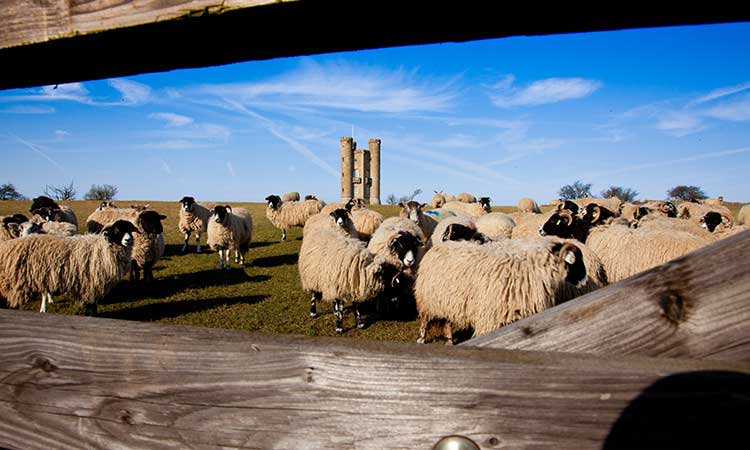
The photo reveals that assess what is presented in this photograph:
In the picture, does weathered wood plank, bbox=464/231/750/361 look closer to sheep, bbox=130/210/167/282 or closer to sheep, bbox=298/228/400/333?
sheep, bbox=298/228/400/333

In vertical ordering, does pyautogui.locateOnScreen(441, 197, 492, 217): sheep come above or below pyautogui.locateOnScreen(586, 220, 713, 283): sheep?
Result: above

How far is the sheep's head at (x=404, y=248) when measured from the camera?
8023 millimetres

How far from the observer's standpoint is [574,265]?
5.11 meters

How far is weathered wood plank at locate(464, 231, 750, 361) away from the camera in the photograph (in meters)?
0.80

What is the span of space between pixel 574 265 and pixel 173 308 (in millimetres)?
8256

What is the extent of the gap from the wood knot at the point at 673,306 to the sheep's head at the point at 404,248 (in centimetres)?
712

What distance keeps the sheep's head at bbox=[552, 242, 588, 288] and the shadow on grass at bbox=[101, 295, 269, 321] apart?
7134 millimetres

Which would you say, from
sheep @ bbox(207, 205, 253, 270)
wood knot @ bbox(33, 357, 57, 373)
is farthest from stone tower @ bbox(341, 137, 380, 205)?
wood knot @ bbox(33, 357, 57, 373)

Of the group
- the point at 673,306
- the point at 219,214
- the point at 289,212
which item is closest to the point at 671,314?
the point at 673,306

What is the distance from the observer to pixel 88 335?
3.51ft

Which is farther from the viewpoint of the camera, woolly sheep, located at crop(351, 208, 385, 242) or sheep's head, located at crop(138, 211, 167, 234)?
woolly sheep, located at crop(351, 208, 385, 242)

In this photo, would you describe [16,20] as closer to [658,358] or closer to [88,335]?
[88,335]

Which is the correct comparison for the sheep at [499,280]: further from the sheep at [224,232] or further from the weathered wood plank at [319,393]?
the sheep at [224,232]

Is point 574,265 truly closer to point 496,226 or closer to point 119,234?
point 496,226
